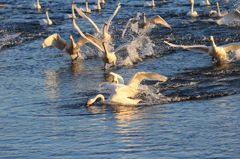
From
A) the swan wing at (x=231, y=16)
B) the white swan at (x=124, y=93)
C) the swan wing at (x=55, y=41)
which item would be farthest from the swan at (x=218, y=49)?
the swan wing at (x=55, y=41)

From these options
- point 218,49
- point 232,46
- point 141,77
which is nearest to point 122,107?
point 141,77

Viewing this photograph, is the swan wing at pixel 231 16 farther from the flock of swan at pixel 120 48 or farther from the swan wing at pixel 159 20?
the swan wing at pixel 159 20

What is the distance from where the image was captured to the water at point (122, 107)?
1002 centimetres

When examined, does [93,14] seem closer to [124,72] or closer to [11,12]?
[11,12]

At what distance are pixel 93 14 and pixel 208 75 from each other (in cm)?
1797

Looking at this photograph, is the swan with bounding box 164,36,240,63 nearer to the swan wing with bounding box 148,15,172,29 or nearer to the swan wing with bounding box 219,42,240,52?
the swan wing with bounding box 219,42,240,52

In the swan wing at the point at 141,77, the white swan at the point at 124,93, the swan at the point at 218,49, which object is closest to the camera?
the white swan at the point at 124,93

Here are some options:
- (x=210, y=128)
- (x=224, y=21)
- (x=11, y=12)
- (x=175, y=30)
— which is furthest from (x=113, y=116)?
(x=11, y=12)

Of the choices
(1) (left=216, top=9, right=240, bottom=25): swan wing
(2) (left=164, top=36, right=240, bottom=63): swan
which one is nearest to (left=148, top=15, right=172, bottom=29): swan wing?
(1) (left=216, top=9, right=240, bottom=25): swan wing

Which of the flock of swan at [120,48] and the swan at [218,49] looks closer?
the flock of swan at [120,48]

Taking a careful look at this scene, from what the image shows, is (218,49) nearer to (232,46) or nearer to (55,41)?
(232,46)

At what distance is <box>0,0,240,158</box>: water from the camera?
10016 mm

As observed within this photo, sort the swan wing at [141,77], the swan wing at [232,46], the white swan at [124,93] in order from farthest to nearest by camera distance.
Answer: the swan wing at [232,46] → the swan wing at [141,77] → the white swan at [124,93]

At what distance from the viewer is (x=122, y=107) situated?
12844 millimetres
